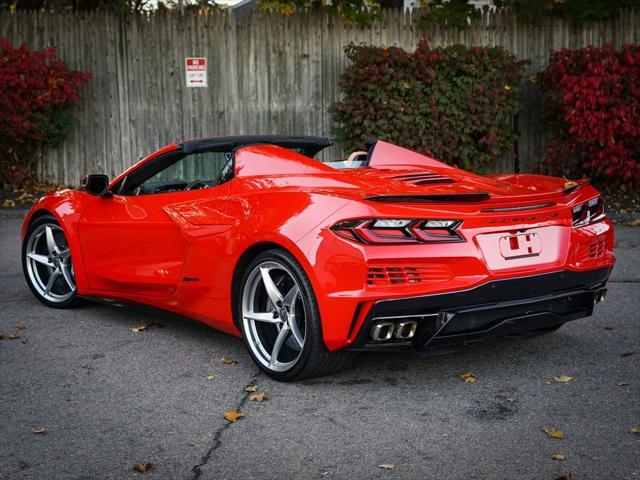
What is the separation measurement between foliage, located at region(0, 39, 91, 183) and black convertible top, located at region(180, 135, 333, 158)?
27.7 ft

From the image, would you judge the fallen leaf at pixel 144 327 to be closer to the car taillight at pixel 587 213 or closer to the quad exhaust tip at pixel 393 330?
the quad exhaust tip at pixel 393 330

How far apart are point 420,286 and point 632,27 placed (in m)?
12.1

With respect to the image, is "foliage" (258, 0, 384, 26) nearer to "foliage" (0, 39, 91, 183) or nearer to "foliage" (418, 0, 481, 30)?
"foliage" (418, 0, 481, 30)

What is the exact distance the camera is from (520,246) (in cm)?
448

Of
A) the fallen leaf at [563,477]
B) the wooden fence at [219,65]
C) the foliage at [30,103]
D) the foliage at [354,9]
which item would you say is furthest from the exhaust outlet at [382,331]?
the foliage at [354,9]

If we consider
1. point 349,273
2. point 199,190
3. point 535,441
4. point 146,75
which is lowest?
point 535,441

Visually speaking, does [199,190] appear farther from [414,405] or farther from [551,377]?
[551,377]

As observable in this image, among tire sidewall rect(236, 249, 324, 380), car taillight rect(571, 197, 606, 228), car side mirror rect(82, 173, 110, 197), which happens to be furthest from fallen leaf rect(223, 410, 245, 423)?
car side mirror rect(82, 173, 110, 197)

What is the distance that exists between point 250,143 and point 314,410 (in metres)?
2.10

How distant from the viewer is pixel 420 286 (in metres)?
4.25

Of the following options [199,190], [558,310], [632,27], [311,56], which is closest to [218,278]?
[199,190]

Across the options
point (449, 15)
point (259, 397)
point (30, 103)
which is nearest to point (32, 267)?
point (259, 397)

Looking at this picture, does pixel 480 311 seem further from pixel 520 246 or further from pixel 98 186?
pixel 98 186

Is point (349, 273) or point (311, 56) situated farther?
point (311, 56)
